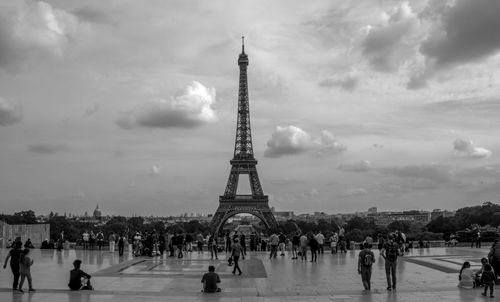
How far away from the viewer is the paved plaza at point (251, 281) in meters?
17.7

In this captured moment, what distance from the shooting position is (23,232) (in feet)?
160

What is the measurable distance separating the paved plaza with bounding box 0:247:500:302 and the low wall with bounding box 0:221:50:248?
15199 mm

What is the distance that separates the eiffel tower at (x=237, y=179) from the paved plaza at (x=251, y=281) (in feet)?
248

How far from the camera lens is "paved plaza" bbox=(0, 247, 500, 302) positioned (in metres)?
17.7

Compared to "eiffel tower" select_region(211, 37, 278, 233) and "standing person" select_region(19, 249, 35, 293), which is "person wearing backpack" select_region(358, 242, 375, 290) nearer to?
"standing person" select_region(19, 249, 35, 293)

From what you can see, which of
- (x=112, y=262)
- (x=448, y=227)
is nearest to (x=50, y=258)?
(x=112, y=262)

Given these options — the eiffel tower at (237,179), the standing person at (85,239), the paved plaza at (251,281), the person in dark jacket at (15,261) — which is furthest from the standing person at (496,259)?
the eiffel tower at (237,179)

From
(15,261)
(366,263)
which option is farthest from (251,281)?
(15,261)

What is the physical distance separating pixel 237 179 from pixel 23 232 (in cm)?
6454

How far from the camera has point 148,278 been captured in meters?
23.0

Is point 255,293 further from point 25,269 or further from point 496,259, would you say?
point 496,259

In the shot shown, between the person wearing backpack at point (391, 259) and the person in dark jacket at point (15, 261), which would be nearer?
the person in dark jacket at point (15, 261)

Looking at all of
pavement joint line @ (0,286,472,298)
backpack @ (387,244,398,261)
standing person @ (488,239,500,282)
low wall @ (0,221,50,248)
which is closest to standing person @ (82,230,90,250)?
low wall @ (0,221,50,248)

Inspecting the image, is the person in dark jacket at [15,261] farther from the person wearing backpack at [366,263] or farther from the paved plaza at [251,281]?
the person wearing backpack at [366,263]
